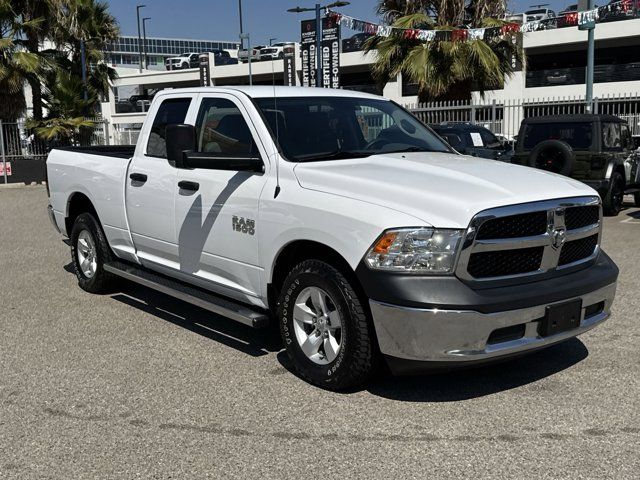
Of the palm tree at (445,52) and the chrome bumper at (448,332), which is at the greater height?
the palm tree at (445,52)

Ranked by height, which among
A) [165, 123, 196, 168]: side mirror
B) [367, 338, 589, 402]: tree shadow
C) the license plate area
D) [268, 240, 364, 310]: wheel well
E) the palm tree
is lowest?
[367, 338, 589, 402]: tree shadow

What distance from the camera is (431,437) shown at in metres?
3.73

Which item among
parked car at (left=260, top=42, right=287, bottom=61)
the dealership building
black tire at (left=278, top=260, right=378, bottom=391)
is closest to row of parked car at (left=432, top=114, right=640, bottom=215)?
black tire at (left=278, top=260, right=378, bottom=391)

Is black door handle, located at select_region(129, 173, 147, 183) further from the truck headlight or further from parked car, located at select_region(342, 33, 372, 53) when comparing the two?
parked car, located at select_region(342, 33, 372, 53)

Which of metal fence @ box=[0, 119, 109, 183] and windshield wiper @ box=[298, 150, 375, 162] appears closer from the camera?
windshield wiper @ box=[298, 150, 375, 162]

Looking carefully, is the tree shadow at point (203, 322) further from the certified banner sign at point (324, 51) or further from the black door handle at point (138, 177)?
the certified banner sign at point (324, 51)

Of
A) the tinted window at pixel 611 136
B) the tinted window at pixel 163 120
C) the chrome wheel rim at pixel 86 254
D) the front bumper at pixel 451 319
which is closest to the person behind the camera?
the front bumper at pixel 451 319

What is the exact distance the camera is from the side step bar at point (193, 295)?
4.65 metres

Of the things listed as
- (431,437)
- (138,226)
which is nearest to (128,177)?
(138,226)

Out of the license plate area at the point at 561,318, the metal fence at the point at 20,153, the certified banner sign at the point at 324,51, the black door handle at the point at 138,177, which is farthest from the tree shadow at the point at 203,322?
the certified banner sign at the point at 324,51

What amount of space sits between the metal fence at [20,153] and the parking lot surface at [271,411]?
17.2m

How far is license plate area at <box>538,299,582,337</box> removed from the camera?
13.1 ft

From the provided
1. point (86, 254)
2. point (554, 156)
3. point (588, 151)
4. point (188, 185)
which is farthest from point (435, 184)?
point (588, 151)

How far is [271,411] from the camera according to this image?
13.4 ft
